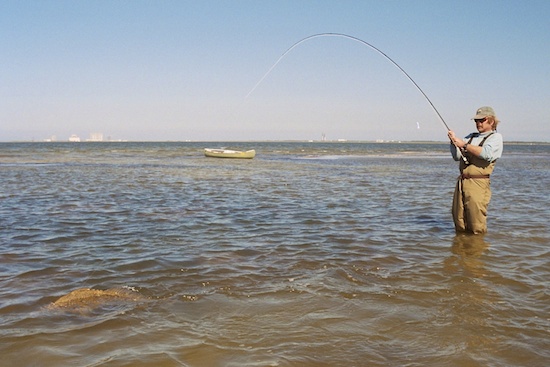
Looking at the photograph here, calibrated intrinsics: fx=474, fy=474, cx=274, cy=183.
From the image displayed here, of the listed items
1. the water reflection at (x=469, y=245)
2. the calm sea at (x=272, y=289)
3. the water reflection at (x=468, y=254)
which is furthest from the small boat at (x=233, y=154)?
the water reflection at (x=468, y=254)

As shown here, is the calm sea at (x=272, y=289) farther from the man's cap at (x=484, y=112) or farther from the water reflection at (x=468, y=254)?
the man's cap at (x=484, y=112)

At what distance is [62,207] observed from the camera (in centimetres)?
1156

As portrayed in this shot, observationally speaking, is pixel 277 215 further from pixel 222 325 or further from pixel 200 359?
pixel 200 359

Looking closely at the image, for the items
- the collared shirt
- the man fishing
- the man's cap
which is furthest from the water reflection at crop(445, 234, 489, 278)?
the man's cap

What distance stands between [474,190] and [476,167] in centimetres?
37

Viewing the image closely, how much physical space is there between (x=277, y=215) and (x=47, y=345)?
7.10m

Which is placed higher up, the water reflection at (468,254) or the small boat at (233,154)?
the small boat at (233,154)

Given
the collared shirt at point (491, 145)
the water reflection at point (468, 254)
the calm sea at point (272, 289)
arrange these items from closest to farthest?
1. the calm sea at point (272, 289)
2. the water reflection at point (468, 254)
3. the collared shirt at point (491, 145)

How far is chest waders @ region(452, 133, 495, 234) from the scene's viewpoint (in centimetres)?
755

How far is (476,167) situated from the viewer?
24.8ft

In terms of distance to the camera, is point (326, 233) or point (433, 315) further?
point (326, 233)

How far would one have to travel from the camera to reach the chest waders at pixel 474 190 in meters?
7.55

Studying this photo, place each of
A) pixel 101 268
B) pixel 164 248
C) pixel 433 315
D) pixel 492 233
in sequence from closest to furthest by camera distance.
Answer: pixel 433 315, pixel 101 268, pixel 164 248, pixel 492 233

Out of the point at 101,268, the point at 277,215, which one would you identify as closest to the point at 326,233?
the point at 277,215
